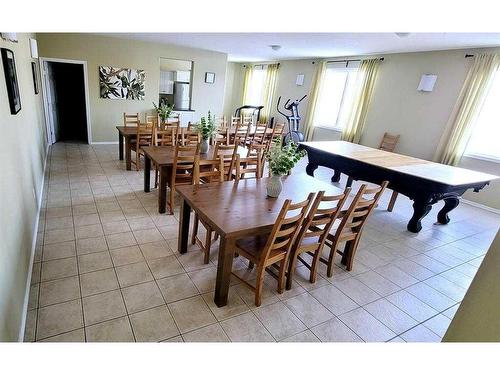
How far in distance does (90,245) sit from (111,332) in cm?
110

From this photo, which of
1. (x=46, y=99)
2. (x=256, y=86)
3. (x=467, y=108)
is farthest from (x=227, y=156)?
(x=256, y=86)

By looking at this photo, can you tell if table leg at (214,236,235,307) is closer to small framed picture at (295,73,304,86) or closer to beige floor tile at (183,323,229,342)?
beige floor tile at (183,323,229,342)

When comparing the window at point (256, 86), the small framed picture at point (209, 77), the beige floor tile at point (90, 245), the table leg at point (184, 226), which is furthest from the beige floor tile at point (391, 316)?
the window at point (256, 86)

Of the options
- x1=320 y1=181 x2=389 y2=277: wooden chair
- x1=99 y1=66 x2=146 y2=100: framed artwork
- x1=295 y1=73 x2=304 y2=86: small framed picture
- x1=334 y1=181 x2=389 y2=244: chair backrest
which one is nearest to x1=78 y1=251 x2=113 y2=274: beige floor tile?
x1=320 y1=181 x2=389 y2=277: wooden chair

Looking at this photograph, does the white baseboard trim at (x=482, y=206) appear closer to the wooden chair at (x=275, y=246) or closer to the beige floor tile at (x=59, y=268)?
the wooden chair at (x=275, y=246)

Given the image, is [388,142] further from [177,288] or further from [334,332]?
[177,288]

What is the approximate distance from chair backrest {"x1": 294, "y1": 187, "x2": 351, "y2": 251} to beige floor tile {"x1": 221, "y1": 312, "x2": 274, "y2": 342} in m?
0.64

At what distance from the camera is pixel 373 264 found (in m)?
2.78

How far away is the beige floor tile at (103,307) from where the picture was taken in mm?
1832

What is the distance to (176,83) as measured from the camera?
26.0 ft
